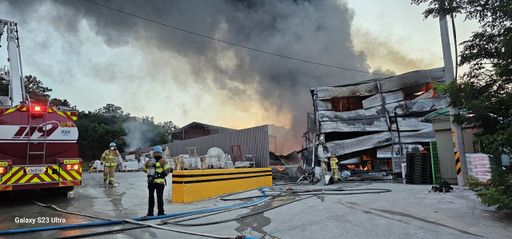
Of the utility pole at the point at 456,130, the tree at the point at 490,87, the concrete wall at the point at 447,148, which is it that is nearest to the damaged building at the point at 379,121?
the concrete wall at the point at 447,148

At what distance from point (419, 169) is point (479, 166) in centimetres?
247

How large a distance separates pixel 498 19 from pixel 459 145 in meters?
6.26

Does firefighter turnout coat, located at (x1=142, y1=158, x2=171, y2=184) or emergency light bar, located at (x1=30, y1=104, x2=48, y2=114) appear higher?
emergency light bar, located at (x1=30, y1=104, x2=48, y2=114)

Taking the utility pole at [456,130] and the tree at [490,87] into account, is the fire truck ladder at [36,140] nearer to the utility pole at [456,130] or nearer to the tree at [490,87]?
the tree at [490,87]

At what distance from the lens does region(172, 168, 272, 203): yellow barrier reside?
27.2 ft

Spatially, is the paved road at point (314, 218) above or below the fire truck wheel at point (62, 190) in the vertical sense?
below

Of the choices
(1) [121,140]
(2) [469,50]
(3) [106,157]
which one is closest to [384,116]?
(2) [469,50]

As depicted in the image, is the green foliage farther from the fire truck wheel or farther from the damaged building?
the fire truck wheel

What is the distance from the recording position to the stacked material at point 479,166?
10929 millimetres

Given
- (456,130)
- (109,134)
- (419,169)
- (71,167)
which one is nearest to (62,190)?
(71,167)

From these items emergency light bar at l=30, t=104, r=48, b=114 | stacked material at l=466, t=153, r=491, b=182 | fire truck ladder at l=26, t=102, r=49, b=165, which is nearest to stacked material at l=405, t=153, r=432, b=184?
stacked material at l=466, t=153, r=491, b=182

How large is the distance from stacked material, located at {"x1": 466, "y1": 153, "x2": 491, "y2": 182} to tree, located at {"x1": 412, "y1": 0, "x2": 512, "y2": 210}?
6.55 metres

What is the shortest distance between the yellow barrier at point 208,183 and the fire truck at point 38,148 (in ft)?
9.23

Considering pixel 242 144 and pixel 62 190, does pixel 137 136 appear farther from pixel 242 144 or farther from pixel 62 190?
pixel 62 190
